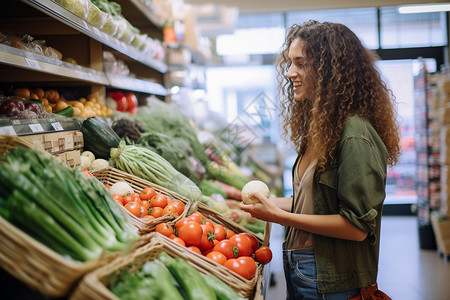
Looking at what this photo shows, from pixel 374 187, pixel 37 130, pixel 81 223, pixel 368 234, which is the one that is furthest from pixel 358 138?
pixel 37 130

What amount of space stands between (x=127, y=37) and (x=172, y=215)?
2051mm

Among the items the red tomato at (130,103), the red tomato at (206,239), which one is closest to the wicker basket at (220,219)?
the red tomato at (206,239)

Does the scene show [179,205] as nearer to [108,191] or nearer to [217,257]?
[217,257]

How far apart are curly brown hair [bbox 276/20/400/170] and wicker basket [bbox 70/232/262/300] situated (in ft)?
1.88

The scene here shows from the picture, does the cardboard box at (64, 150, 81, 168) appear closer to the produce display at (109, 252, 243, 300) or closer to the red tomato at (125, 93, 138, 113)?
the produce display at (109, 252, 243, 300)

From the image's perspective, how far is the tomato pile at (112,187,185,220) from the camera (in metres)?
1.88

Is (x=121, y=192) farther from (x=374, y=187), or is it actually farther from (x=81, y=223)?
(x=374, y=187)

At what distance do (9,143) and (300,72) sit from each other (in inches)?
47.1

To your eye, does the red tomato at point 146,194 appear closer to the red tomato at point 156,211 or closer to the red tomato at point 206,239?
the red tomato at point 156,211

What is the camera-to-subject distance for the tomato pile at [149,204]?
1.88m

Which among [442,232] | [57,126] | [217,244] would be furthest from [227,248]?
[442,232]

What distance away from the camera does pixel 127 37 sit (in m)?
3.43

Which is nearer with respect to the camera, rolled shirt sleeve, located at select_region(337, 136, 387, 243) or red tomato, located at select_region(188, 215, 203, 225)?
rolled shirt sleeve, located at select_region(337, 136, 387, 243)

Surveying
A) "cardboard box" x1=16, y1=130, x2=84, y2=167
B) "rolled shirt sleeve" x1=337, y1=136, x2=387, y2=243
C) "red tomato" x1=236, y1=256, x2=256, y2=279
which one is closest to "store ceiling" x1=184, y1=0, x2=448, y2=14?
"cardboard box" x1=16, y1=130, x2=84, y2=167
